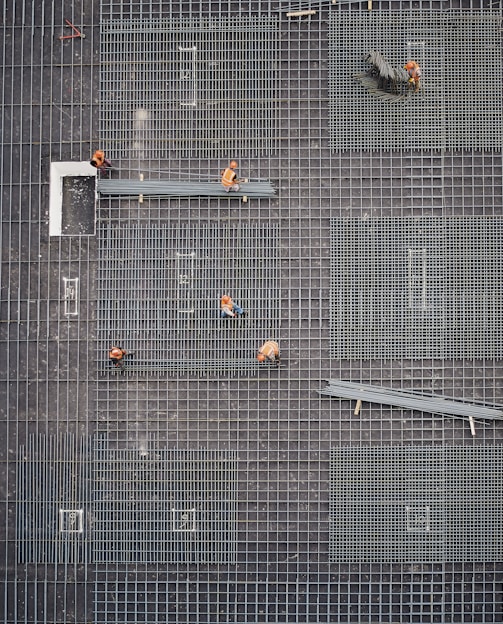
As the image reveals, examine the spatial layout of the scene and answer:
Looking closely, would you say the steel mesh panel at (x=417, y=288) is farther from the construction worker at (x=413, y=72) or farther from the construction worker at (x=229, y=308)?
the construction worker at (x=413, y=72)

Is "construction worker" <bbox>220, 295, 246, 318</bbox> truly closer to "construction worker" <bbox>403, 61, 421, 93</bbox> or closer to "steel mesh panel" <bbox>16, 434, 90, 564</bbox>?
"steel mesh panel" <bbox>16, 434, 90, 564</bbox>

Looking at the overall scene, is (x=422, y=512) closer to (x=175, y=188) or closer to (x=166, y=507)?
(x=166, y=507)

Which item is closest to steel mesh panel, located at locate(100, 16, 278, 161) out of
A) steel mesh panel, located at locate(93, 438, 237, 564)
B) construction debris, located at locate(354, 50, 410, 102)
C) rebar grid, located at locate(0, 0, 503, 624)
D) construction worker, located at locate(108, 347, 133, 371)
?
rebar grid, located at locate(0, 0, 503, 624)

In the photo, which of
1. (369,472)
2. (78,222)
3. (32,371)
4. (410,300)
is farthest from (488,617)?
(78,222)

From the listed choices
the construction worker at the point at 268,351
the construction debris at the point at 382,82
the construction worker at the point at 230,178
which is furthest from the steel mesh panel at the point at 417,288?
the construction debris at the point at 382,82

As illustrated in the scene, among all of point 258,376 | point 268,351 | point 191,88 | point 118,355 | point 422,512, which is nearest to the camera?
point 268,351

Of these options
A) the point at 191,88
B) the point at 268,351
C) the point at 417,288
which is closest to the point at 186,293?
the point at 268,351
